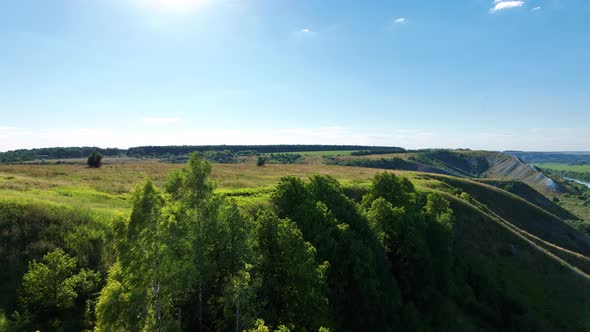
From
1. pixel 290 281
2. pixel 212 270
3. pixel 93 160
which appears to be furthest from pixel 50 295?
pixel 93 160

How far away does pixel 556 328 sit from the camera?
4597cm

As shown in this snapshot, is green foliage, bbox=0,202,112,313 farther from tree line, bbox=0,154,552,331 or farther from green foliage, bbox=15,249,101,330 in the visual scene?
green foliage, bbox=15,249,101,330

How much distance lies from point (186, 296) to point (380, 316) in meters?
18.3

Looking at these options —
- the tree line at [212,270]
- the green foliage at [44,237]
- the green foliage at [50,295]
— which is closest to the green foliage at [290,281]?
the tree line at [212,270]

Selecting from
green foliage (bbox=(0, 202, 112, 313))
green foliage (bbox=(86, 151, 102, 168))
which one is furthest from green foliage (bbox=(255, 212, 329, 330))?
green foliage (bbox=(86, 151, 102, 168))

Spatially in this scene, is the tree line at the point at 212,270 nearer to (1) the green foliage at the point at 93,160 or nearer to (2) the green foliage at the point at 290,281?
(2) the green foliage at the point at 290,281

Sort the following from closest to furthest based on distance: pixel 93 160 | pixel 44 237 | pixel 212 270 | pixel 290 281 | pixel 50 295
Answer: pixel 212 270, pixel 50 295, pixel 290 281, pixel 44 237, pixel 93 160

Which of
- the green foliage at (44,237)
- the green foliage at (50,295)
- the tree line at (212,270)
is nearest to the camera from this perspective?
the tree line at (212,270)

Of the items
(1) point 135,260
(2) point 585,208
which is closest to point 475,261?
(1) point 135,260

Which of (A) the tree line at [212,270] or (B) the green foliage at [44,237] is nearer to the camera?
(A) the tree line at [212,270]

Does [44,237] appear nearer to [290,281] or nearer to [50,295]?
[50,295]

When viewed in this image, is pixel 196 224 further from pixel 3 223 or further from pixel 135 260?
pixel 3 223

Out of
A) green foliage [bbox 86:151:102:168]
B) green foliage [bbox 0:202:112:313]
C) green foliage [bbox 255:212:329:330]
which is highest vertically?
green foliage [bbox 86:151:102:168]

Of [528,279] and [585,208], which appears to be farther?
[585,208]
